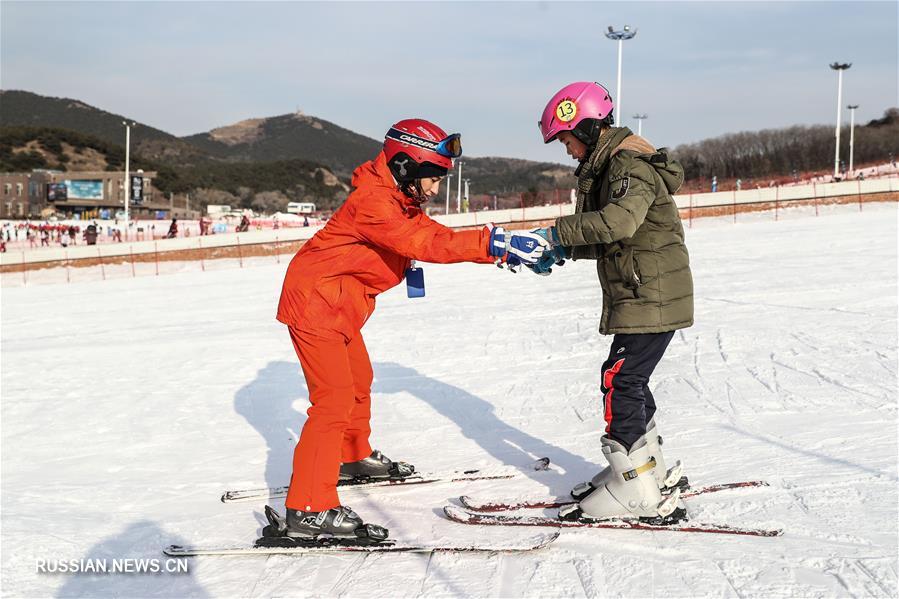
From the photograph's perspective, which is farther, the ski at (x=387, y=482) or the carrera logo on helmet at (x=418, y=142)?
the ski at (x=387, y=482)

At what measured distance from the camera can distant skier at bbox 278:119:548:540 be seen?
154 inches

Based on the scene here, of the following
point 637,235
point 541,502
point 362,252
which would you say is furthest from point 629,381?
point 362,252

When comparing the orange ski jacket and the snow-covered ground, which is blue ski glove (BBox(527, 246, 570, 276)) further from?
the snow-covered ground

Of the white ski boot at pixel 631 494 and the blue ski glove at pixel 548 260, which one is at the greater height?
the blue ski glove at pixel 548 260

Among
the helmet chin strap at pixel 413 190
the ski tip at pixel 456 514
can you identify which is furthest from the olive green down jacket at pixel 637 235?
the ski tip at pixel 456 514

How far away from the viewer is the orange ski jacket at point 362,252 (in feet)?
12.8

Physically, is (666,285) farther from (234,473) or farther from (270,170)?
(270,170)

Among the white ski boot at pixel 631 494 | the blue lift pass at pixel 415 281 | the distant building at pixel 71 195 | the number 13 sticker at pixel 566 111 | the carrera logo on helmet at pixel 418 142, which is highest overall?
the distant building at pixel 71 195

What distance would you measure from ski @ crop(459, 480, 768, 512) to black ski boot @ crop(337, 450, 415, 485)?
67 centimetres

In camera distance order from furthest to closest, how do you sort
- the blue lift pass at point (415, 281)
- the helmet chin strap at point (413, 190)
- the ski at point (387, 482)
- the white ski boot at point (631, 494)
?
1. the ski at point (387, 482)
2. the blue lift pass at point (415, 281)
3. the helmet chin strap at point (413, 190)
4. the white ski boot at point (631, 494)

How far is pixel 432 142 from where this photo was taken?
158 inches

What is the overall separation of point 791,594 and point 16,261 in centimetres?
3109

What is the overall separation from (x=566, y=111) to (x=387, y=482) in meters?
2.50

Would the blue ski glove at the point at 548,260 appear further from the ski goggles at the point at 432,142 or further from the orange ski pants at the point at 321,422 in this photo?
the orange ski pants at the point at 321,422
